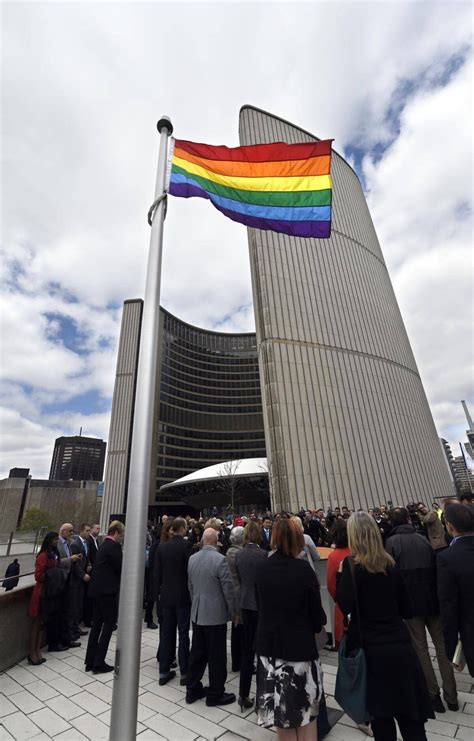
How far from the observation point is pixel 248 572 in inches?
159

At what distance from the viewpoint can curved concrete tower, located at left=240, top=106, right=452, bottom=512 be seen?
25.5 m

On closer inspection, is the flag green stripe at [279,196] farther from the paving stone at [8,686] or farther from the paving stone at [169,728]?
the paving stone at [8,686]

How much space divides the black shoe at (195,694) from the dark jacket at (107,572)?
151 cm

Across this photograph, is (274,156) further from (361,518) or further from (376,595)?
(376,595)

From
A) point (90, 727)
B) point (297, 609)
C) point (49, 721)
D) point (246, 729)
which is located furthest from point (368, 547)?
point (49, 721)

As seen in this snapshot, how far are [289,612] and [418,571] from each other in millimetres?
2130

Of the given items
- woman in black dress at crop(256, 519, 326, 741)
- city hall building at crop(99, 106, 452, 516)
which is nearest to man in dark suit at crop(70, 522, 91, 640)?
woman in black dress at crop(256, 519, 326, 741)

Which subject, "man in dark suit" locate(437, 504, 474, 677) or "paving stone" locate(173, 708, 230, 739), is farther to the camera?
"paving stone" locate(173, 708, 230, 739)

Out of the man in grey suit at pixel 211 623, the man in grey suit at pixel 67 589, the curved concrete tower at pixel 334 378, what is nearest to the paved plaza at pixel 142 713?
the man in grey suit at pixel 211 623

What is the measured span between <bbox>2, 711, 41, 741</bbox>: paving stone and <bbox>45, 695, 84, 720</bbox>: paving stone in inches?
10.3

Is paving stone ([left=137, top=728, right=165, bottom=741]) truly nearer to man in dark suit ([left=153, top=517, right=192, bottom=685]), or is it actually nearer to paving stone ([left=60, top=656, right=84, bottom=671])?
man in dark suit ([left=153, top=517, right=192, bottom=685])

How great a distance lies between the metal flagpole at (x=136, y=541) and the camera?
2.42 m

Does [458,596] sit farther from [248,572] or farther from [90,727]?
[90,727]

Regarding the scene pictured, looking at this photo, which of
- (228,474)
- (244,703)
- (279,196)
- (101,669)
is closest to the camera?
(244,703)
